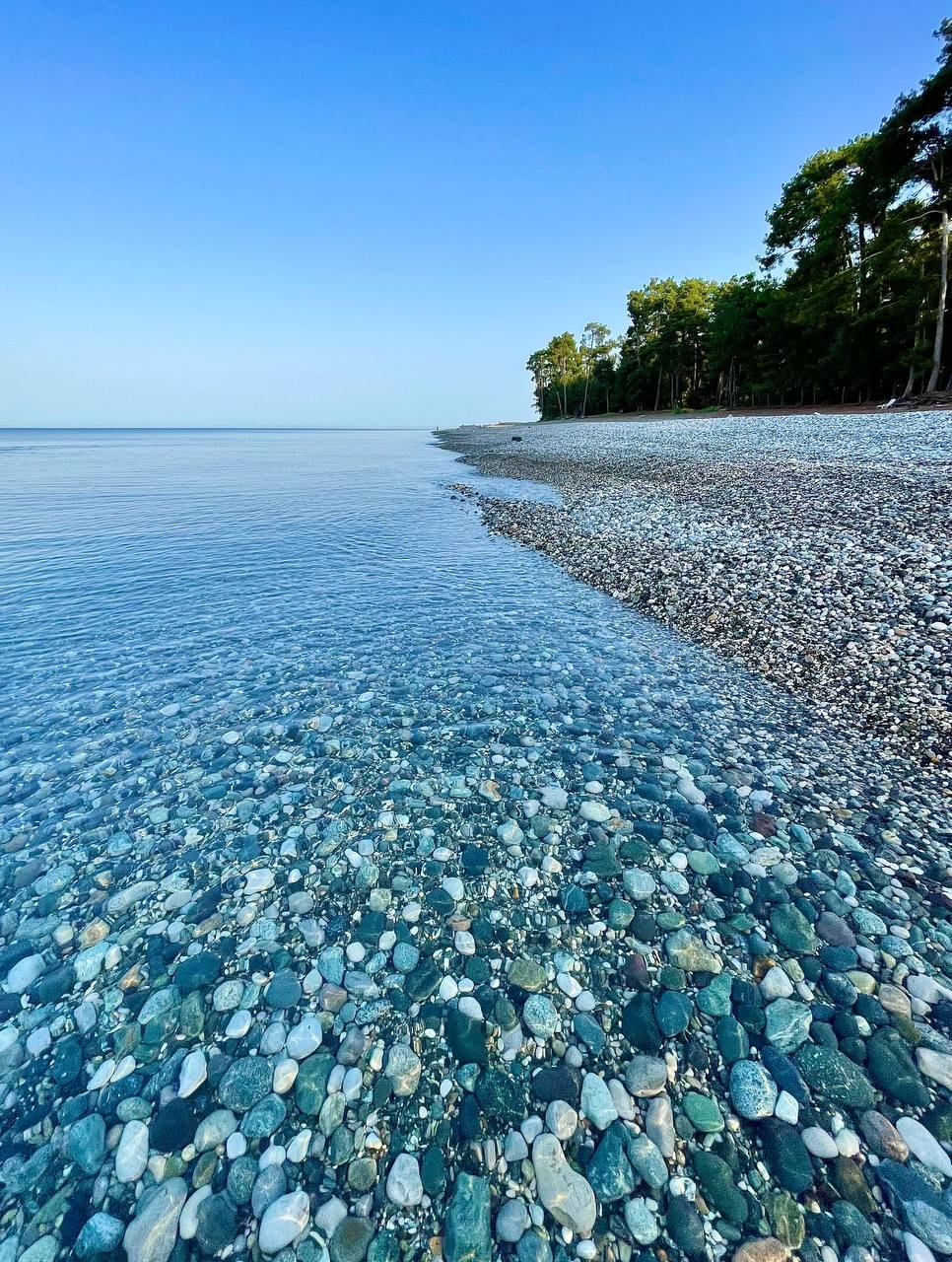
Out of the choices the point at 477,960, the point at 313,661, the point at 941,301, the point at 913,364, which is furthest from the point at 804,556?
the point at 913,364

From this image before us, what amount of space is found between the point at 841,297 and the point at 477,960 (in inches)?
2321

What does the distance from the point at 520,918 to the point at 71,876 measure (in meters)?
3.99

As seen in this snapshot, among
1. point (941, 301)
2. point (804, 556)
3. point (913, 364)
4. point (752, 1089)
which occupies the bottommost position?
point (752, 1089)

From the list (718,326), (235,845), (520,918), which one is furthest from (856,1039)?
(718,326)

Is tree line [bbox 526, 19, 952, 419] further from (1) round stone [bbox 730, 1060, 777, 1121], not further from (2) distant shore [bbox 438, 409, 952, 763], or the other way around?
(1) round stone [bbox 730, 1060, 777, 1121]

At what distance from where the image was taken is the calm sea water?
603 cm

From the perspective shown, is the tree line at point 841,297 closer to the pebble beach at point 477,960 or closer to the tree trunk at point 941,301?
the tree trunk at point 941,301

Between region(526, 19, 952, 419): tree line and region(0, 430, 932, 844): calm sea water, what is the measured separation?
4481cm

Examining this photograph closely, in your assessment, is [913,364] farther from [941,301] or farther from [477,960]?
[477,960]

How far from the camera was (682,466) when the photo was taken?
2412cm

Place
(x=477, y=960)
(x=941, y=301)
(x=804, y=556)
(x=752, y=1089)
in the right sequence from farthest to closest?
(x=941, y=301), (x=804, y=556), (x=477, y=960), (x=752, y=1089)

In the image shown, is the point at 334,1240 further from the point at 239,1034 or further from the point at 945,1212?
the point at 945,1212

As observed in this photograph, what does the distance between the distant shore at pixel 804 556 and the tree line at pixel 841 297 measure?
24.5 meters

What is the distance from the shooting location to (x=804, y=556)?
35.1ft
